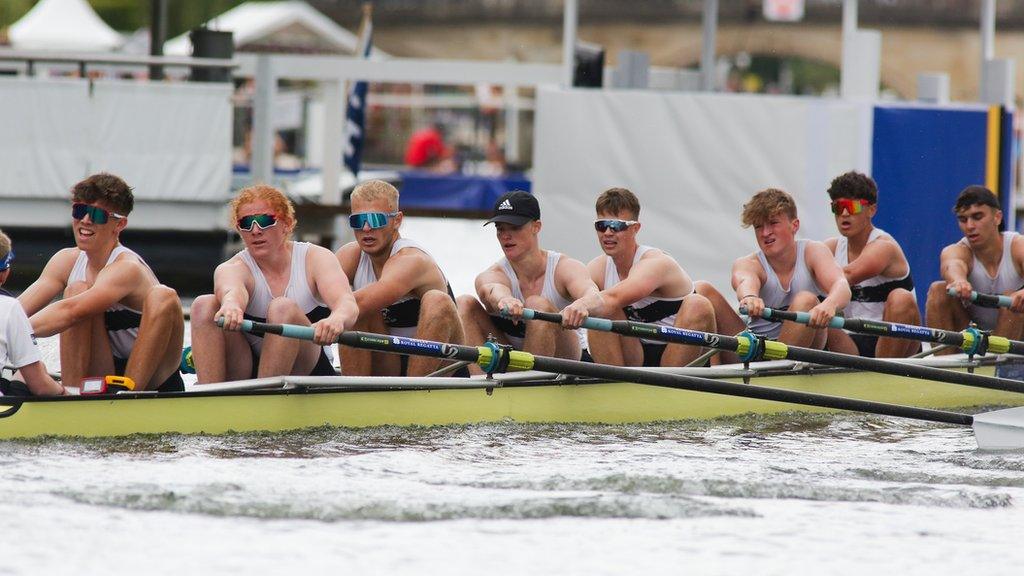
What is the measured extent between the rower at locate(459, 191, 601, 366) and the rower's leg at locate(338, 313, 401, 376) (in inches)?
19.8

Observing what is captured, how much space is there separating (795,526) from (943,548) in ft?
1.87

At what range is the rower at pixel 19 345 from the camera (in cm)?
685

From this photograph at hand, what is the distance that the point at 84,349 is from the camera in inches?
298

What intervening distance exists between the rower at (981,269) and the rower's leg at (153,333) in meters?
4.82

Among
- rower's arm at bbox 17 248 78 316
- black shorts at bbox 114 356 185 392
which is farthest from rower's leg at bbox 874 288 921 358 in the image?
rower's arm at bbox 17 248 78 316

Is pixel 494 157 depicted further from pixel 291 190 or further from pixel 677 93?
pixel 677 93

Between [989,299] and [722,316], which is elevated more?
[989,299]

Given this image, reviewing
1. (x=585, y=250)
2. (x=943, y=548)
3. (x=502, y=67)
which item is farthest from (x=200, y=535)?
(x=502, y=67)

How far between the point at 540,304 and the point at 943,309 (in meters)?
2.93

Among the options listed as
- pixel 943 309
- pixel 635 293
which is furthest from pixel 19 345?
pixel 943 309

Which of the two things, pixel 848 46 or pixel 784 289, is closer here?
pixel 784 289

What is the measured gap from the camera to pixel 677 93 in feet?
44.1

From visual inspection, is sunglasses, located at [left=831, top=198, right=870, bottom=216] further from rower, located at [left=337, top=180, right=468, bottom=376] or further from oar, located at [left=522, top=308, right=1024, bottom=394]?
rower, located at [left=337, top=180, right=468, bottom=376]

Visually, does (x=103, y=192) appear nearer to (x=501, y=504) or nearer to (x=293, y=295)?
(x=293, y=295)
